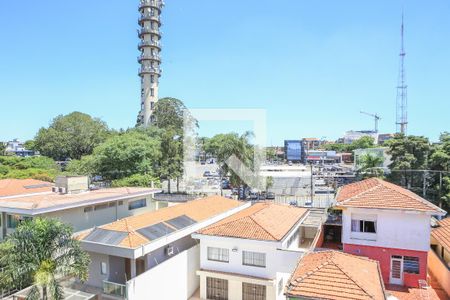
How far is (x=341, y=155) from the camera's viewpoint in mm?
115562

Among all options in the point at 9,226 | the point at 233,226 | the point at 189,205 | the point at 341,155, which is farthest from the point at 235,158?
the point at 341,155

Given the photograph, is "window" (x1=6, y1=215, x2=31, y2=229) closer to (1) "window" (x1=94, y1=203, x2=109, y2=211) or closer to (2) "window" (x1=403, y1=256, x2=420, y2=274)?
(1) "window" (x1=94, y1=203, x2=109, y2=211)

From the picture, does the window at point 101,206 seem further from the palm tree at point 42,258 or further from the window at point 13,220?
the palm tree at point 42,258

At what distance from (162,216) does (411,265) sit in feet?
45.6

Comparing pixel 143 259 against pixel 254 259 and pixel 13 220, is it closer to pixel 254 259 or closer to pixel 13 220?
pixel 254 259

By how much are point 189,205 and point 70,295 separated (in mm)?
9970

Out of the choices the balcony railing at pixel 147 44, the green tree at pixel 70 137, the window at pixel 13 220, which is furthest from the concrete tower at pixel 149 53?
the window at pixel 13 220

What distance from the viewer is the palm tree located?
11.6m

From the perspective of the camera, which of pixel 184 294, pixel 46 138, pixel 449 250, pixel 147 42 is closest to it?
pixel 449 250

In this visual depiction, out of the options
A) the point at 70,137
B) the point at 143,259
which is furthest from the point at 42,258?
the point at 70,137

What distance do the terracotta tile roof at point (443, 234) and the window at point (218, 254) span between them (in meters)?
10.9

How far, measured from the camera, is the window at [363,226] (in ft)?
54.7

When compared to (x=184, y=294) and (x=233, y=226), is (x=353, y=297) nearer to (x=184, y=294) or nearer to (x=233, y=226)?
(x=233, y=226)

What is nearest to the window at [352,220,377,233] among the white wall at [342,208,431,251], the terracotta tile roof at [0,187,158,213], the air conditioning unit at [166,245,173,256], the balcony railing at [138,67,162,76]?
the white wall at [342,208,431,251]
